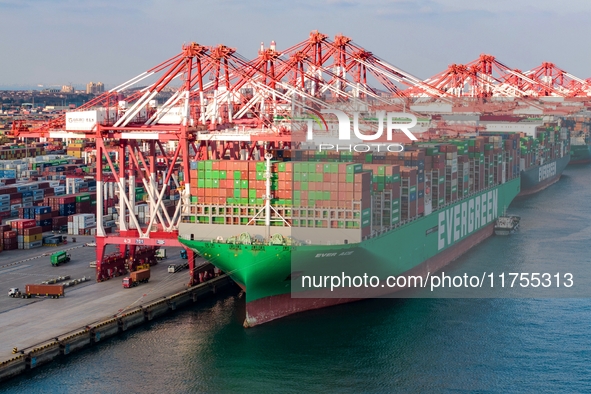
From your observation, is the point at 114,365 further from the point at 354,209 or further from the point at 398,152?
the point at 398,152

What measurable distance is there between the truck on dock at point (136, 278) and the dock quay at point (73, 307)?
0.66 feet

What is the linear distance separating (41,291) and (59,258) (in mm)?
5222

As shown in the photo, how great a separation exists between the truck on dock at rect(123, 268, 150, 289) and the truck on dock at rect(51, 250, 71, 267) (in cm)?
389

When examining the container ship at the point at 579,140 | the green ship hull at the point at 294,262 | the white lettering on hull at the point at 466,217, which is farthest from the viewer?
the container ship at the point at 579,140

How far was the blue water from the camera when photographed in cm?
2344

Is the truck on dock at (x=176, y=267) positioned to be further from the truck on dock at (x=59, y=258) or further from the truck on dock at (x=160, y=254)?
the truck on dock at (x=59, y=258)

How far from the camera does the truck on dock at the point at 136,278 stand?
32.0 m

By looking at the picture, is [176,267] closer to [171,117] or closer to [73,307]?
[171,117]

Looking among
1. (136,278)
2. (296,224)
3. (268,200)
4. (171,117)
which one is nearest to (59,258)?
(136,278)

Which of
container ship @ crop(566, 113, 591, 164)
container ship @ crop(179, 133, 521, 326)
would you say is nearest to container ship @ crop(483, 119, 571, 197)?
container ship @ crop(566, 113, 591, 164)

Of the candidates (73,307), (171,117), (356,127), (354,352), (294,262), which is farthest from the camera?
(171,117)

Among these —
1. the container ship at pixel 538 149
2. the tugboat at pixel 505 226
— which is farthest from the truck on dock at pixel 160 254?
the container ship at pixel 538 149

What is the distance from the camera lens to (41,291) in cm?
3031

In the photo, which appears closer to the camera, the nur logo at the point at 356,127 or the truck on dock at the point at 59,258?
the nur logo at the point at 356,127
